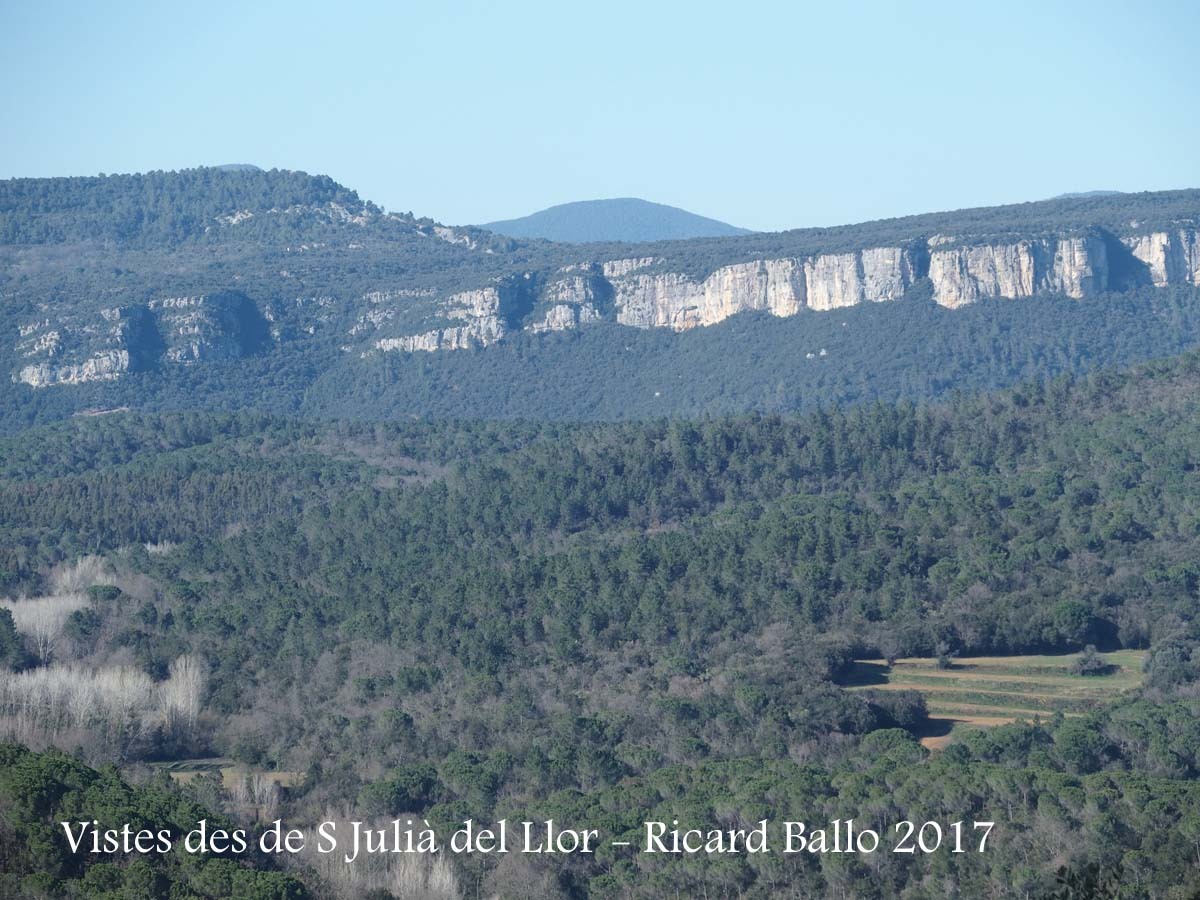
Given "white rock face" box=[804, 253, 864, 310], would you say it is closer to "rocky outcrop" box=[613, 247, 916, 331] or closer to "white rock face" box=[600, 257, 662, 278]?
"rocky outcrop" box=[613, 247, 916, 331]

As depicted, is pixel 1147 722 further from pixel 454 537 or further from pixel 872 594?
pixel 454 537

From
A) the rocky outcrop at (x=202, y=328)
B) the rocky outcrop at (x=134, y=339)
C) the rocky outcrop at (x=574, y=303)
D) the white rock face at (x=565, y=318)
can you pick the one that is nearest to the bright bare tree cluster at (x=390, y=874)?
the rocky outcrop at (x=134, y=339)

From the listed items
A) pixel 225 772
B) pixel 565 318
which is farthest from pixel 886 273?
pixel 225 772

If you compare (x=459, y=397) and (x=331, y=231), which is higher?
(x=331, y=231)

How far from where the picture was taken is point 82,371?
149500 mm

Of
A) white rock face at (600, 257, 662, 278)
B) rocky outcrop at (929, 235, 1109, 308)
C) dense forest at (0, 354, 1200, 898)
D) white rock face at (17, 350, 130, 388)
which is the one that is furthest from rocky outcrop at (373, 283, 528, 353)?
dense forest at (0, 354, 1200, 898)

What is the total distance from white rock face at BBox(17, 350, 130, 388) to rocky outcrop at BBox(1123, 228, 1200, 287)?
7472cm

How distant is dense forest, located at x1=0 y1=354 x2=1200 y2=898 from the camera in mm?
41438

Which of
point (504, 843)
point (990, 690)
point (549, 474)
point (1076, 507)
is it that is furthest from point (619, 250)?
point (504, 843)

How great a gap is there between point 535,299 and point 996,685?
358 ft

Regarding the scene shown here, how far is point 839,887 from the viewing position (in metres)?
38.5

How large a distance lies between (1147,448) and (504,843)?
147 ft

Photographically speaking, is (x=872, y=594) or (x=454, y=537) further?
(x=454, y=537)

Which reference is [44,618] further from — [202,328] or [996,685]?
[202,328]
